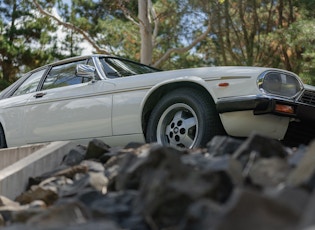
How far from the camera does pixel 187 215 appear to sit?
6.31 feet

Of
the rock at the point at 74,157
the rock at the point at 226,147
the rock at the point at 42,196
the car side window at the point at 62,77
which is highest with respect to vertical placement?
the car side window at the point at 62,77

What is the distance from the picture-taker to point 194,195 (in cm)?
207

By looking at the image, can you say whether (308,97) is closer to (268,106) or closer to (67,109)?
(268,106)

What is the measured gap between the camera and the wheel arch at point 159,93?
4.57m

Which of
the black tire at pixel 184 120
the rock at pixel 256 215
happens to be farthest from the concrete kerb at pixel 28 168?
the rock at pixel 256 215

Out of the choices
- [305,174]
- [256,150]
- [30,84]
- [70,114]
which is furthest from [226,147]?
[30,84]

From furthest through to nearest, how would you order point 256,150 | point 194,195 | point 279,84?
point 279,84 < point 256,150 < point 194,195

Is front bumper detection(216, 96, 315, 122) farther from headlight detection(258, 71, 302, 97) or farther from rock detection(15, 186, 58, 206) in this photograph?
rock detection(15, 186, 58, 206)

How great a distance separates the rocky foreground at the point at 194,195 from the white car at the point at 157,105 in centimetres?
132

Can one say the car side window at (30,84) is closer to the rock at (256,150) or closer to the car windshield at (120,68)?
the car windshield at (120,68)

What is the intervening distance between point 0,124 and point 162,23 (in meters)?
14.8

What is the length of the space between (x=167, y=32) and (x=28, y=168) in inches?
680

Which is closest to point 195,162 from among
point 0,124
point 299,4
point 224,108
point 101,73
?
point 224,108

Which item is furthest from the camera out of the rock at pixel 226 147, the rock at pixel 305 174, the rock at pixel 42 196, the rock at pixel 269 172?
the rock at pixel 42 196
